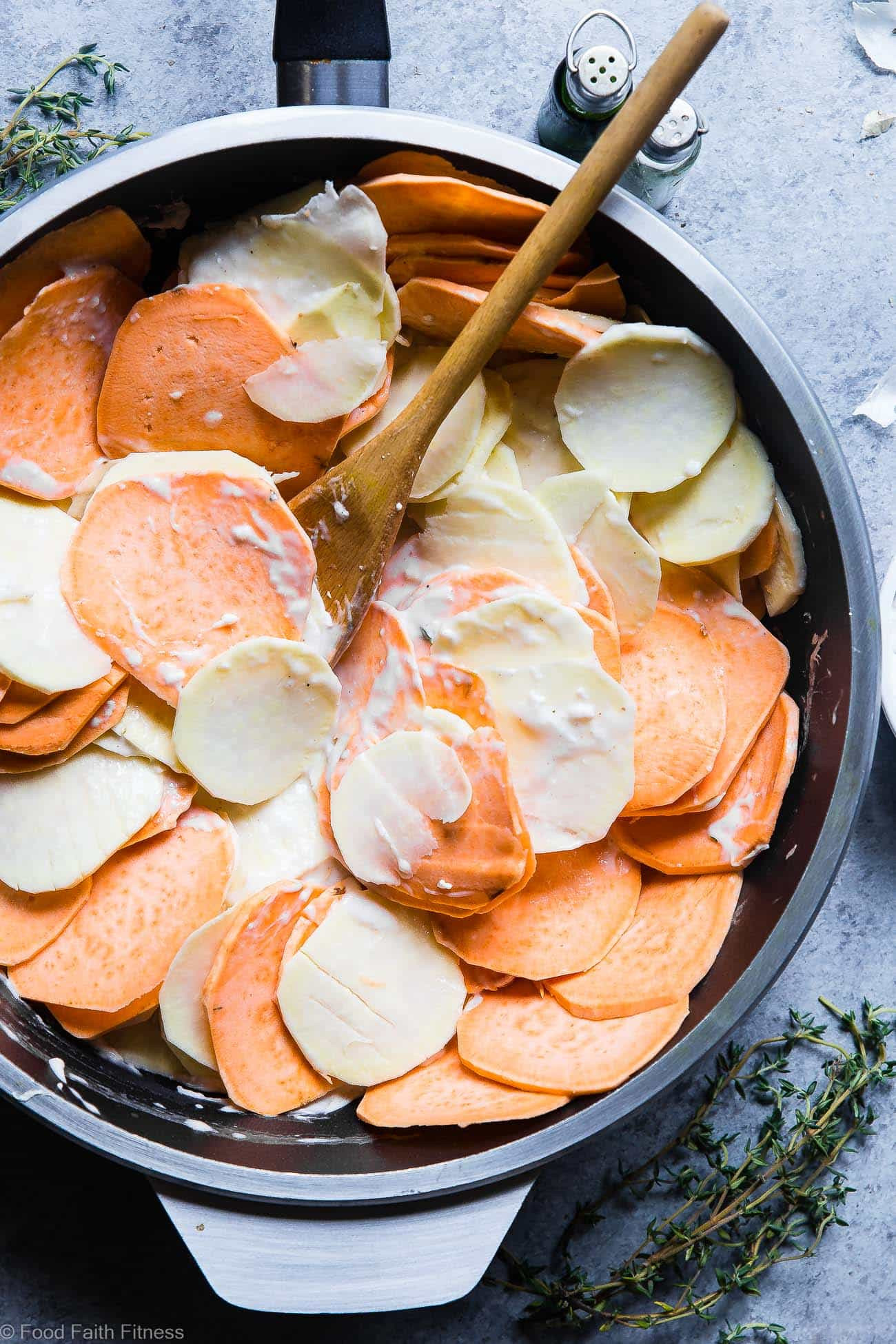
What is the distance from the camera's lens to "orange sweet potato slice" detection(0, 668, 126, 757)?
3.39 ft

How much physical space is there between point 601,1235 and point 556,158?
126 centimetres

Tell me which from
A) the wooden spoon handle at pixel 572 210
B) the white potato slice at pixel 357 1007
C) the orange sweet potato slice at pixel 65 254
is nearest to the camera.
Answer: the wooden spoon handle at pixel 572 210

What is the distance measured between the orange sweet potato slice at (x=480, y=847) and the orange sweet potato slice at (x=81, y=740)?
371 mm

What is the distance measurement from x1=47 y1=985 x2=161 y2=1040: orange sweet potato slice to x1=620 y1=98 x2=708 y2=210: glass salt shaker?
107 cm

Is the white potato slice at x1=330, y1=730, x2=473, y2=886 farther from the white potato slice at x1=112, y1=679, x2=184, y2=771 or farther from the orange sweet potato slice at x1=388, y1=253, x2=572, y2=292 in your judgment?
the orange sweet potato slice at x1=388, y1=253, x2=572, y2=292

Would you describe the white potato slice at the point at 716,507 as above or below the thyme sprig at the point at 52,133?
above

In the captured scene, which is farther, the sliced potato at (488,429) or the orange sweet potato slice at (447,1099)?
the sliced potato at (488,429)

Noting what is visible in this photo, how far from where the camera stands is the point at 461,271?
1.05 meters

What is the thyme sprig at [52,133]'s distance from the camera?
118 centimetres

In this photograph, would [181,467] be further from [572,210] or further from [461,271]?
[572,210]

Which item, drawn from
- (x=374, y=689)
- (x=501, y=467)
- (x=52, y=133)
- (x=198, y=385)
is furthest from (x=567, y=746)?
(x=52, y=133)

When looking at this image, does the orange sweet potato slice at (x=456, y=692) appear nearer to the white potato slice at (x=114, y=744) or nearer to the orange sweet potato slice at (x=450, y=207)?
the white potato slice at (x=114, y=744)

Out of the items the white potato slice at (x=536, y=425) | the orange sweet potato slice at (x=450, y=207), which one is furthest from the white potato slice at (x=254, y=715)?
the orange sweet potato slice at (x=450, y=207)

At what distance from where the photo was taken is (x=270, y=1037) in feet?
3.60
